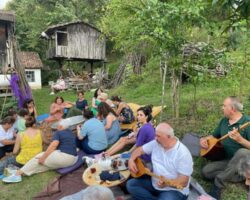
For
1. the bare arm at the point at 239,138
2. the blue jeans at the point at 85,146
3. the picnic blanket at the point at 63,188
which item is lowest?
the picnic blanket at the point at 63,188

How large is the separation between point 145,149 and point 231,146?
143 centimetres

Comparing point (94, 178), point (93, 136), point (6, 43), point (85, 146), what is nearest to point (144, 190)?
point (94, 178)

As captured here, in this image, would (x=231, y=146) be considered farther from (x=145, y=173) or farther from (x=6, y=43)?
(x=6, y=43)

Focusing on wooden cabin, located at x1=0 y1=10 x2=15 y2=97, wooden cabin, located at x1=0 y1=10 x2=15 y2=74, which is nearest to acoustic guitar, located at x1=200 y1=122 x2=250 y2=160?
wooden cabin, located at x1=0 y1=10 x2=15 y2=97

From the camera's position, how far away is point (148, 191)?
4.69 m

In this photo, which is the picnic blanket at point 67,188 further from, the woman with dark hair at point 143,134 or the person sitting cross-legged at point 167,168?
the woman with dark hair at point 143,134

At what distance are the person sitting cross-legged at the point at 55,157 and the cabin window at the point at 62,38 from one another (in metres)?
22.6

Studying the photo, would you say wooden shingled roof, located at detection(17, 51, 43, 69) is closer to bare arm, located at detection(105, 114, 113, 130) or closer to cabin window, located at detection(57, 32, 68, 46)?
cabin window, located at detection(57, 32, 68, 46)

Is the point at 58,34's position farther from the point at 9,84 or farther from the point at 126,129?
the point at 126,129

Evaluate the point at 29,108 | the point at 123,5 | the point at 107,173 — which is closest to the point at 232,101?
the point at 107,173

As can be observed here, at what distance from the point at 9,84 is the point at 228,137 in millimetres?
11233

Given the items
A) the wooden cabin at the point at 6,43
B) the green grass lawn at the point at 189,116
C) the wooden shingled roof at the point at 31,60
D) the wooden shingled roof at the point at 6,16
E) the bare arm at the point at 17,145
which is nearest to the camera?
the green grass lawn at the point at 189,116

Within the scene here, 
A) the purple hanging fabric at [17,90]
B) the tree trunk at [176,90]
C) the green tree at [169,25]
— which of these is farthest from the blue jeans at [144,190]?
the purple hanging fabric at [17,90]

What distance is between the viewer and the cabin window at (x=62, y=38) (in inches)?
1102
